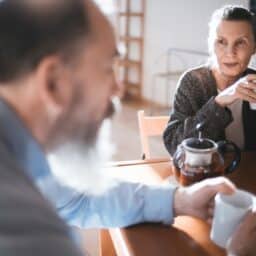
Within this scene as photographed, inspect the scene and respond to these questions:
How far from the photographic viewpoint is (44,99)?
594 millimetres

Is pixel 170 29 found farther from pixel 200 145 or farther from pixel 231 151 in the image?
pixel 200 145

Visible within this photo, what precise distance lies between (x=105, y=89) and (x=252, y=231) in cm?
42

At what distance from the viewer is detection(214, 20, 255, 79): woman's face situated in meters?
1.49

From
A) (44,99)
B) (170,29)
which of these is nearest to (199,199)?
(44,99)

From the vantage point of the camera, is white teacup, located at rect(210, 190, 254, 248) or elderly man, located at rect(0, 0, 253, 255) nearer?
elderly man, located at rect(0, 0, 253, 255)

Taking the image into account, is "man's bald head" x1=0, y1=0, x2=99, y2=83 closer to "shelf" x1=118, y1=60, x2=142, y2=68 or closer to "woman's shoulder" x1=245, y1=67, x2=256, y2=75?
"woman's shoulder" x1=245, y1=67, x2=256, y2=75

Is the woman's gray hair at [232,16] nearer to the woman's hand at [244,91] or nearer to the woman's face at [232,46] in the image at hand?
the woman's face at [232,46]

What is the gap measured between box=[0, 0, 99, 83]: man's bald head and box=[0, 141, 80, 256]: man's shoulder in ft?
0.44

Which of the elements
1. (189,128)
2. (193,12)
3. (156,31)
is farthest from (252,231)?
(156,31)

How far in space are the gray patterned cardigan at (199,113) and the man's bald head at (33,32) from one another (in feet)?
2.87

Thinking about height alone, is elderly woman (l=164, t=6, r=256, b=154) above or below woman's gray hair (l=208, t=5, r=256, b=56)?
below

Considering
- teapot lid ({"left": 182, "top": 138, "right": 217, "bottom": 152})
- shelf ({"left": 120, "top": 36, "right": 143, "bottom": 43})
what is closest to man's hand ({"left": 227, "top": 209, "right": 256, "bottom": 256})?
teapot lid ({"left": 182, "top": 138, "right": 217, "bottom": 152})

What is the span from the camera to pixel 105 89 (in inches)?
26.3

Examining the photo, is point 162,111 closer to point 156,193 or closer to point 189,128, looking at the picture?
point 189,128
